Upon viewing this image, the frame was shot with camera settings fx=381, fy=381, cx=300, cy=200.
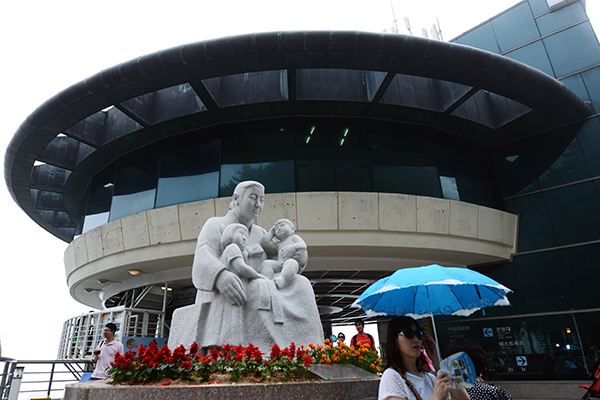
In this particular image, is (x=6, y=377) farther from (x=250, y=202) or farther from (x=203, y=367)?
(x=203, y=367)

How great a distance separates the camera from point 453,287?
519cm

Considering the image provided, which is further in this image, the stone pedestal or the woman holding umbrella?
the stone pedestal

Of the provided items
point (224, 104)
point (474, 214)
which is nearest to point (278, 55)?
point (224, 104)

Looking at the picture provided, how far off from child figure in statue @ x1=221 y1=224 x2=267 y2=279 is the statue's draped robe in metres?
0.09

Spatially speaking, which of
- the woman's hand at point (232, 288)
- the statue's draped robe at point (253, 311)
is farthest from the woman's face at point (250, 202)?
the woman's hand at point (232, 288)

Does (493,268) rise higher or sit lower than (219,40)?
lower

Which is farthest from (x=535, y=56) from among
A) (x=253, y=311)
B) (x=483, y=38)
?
(x=253, y=311)

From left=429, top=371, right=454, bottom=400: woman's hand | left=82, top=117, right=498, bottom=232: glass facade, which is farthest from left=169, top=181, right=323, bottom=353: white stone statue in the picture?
left=82, top=117, right=498, bottom=232: glass facade

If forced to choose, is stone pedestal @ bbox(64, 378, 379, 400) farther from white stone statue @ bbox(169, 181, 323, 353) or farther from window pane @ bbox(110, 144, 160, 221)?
window pane @ bbox(110, 144, 160, 221)

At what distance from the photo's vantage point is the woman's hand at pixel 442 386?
6.40 feet

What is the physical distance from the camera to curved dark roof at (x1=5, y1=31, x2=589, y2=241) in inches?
429

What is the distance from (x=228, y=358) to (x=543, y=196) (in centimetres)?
1372

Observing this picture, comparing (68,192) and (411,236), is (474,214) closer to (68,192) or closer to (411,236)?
(411,236)

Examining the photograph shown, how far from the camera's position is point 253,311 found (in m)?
4.99
